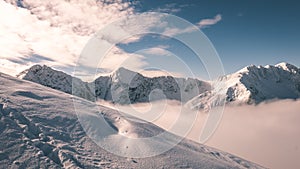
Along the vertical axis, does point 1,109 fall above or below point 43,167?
above

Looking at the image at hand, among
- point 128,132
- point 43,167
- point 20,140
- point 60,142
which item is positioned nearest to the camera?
point 43,167

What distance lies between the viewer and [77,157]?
13.5 meters

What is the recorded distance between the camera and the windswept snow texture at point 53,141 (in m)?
12.6

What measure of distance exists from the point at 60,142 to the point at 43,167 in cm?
252

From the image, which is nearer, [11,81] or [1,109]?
[1,109]

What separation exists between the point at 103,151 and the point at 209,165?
6669 mm

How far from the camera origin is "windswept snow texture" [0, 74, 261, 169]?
12.6 meters

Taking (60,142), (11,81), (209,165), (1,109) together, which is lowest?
(209,165)

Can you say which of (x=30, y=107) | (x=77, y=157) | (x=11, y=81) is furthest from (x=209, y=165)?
(x=11, y=81)

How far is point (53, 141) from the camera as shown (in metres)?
14.3

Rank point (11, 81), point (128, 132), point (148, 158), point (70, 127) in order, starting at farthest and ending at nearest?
point (11, 81) < point (128, 132) < point (70, 127) < point (148, 158)

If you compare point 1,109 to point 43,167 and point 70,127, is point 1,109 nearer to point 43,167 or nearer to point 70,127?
point 70,127

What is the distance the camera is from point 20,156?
1223 cm

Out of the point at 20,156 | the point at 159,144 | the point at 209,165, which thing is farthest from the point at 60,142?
the point at 209,165
